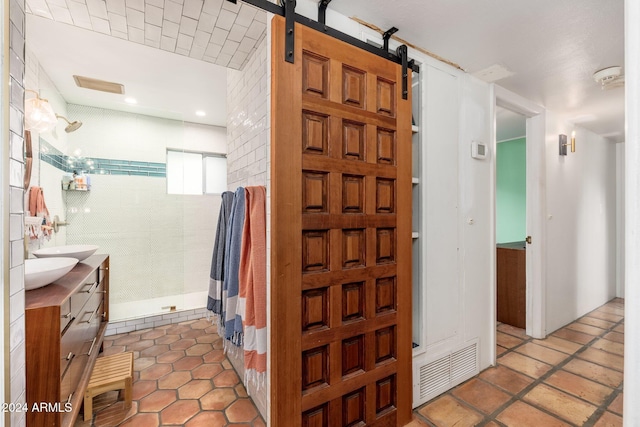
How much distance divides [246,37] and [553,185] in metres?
3.33

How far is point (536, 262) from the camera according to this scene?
8.91ft

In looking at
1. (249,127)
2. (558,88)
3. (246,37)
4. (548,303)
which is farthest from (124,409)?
(558,88)

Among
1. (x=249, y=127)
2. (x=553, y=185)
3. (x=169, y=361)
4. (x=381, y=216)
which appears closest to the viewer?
(x=381, y=216)

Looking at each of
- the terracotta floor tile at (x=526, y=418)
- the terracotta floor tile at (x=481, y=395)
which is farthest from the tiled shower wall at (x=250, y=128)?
the terracotta floor tile at (x=526, y=418)

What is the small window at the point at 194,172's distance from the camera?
3629mm

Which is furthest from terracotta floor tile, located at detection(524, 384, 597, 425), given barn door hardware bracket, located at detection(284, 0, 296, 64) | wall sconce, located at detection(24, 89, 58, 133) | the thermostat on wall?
wall sconce, located at detection(24, 89, 58, 133)

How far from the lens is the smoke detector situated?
1.95 metres

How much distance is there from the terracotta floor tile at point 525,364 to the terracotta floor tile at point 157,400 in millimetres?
2585

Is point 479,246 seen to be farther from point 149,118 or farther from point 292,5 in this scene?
point 149,118

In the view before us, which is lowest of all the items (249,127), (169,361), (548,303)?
(169,361)

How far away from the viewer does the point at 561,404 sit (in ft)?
5.91

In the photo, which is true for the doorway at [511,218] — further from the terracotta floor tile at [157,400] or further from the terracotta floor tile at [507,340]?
the terracotta floor tile at [157,400]

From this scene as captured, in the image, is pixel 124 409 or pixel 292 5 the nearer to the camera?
pixel 292 5

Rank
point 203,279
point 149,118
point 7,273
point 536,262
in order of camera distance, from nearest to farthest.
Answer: point 7,273 < point 536,262 < point 149,118 < point 203,279
